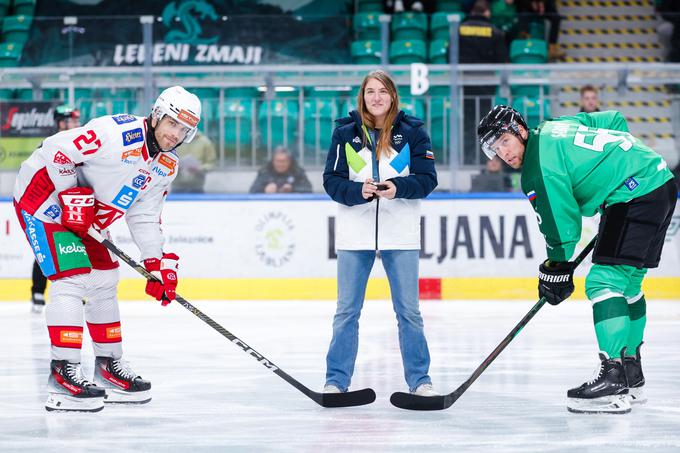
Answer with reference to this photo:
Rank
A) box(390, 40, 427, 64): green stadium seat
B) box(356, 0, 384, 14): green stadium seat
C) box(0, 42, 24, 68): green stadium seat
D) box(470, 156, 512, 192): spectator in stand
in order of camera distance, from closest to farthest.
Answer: box(470, 156, 512, 192): spectator in stand
box(0, 42, 24, 68): green stadium seat
box(390, 40, 427, 64): green stadium seat
box(356, 0, 384, 14): green stadium seat

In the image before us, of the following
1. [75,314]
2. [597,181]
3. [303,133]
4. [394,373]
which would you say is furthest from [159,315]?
[597,181]

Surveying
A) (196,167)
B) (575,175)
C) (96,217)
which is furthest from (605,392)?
(196,167)

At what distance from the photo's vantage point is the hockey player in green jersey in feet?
11.0

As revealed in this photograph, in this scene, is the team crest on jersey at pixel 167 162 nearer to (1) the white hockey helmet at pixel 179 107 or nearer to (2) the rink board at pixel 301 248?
(1) the white hockey helmet at pixel 179 107

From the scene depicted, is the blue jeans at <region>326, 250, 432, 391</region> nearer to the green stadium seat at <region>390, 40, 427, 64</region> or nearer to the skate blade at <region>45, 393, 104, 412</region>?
the skate blade at <region>45, 393, 104, 412</region>

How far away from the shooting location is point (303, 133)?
799 centimetres

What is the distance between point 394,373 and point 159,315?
2.88 m

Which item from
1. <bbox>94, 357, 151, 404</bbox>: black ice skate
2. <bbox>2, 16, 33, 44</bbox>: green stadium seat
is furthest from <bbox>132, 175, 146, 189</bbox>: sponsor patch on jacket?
<bbox>2, 16, 33, 44</bbox>: green stadium seat

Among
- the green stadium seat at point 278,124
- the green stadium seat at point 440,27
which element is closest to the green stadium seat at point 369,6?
the green stadium seat at point 440,27

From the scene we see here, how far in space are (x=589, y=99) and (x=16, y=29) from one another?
4.87 metres

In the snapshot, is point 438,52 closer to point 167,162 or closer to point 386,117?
point 386,117

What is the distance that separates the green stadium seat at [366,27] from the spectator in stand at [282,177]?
1.38 meters

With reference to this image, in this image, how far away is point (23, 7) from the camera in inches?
423

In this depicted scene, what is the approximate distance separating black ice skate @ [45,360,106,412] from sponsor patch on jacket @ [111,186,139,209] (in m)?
0.59
